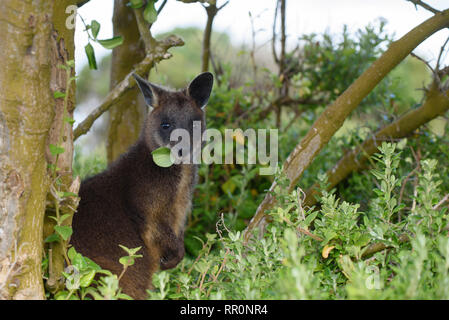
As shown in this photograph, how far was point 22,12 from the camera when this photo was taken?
1.95 m

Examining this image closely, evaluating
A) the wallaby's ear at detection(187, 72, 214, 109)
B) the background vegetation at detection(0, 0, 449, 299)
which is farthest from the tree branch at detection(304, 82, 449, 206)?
the wallaby's ear at detection(187, 72, 214, 109)

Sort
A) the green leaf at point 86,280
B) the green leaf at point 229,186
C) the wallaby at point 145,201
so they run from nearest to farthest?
the green leaf at point 86,280 → the wallaby at point 145,201 → the green leaf at point 229,186

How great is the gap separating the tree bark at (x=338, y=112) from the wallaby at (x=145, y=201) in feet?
1.96

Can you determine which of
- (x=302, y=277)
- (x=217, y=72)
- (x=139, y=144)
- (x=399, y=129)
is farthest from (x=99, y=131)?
(x=302, y=277)

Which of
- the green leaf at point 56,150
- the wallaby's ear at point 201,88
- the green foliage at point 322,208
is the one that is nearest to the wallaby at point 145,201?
the wallaby's ear at point 201,88

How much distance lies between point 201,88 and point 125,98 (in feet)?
3.88

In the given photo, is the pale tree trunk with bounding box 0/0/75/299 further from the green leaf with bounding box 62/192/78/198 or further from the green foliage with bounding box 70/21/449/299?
the green foliage with bounding box 70/21/449/299

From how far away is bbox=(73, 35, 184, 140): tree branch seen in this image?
3.65m

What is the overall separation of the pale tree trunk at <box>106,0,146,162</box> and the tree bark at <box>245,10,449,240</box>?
1898 millimetres

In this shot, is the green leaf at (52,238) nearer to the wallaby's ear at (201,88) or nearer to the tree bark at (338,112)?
the tree bark at (338,112)

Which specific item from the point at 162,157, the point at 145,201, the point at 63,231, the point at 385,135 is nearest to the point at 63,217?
the point at 63,231

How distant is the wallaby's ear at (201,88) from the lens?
3.77 m

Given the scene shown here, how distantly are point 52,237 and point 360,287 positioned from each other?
1.46 metres

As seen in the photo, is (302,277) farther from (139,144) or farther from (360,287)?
(139,144)
